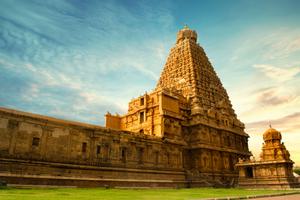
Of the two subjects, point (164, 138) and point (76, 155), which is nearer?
point (76, 155)

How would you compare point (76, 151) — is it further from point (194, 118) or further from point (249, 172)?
point (249, 172)

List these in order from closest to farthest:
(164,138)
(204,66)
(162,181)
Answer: (162,181)
(164,138)
(204,66)

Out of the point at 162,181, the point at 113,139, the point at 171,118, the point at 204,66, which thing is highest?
the point at 204,66

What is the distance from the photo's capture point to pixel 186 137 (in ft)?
163

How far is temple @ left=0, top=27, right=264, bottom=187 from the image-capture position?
2581cm

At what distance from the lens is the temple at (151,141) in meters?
25.8

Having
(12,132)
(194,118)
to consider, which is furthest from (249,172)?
(12,132)

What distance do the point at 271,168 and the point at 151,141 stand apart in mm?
19463

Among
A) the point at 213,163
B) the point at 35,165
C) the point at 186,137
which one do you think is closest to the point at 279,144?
the point at 213,163

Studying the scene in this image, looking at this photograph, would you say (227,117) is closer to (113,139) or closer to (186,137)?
(186,137)

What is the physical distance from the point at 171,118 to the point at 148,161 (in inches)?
395

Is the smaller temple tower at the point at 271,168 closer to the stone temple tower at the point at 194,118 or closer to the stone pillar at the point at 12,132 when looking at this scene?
the stone temple tower at the point at 194,118

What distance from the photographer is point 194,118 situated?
5009 centimetres

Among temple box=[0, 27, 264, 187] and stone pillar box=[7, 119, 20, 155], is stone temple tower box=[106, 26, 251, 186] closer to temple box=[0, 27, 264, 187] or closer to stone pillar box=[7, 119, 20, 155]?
temple box=[0, 27, 264, 187]
